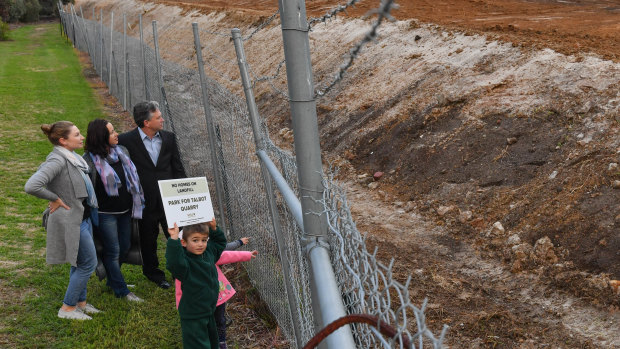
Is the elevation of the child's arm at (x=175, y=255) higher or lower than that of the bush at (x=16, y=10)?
lower

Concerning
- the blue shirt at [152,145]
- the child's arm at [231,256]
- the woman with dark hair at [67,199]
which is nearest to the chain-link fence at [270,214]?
the child's arm at [231,256]

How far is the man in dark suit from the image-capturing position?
499 centimetres

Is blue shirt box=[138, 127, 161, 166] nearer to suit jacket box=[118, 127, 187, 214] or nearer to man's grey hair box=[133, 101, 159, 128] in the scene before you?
suit jacket box=[118, 127, 187, 214]

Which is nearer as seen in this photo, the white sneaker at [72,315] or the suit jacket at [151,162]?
the white sneaker at [72,315]

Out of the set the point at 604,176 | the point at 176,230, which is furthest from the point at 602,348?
the point at 176,230

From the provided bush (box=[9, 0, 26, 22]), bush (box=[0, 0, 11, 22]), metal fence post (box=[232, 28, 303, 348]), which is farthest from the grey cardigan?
bush (box=[9, 0, 26, 22])

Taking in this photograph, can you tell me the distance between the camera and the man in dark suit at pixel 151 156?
16.4ft

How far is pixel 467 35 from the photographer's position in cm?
1102

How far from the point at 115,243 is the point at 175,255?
1.70 metres

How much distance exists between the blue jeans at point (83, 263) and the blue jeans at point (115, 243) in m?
0.23

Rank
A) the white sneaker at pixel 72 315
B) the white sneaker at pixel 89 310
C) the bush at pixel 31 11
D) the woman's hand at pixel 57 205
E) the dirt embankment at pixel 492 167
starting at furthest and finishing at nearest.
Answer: the bush at pixel 31 11 < the dirt embankment at pixel 492 167 < the white sneaker at pixel 89 310 < the white sneaker at pixel 72 315 < the woman's hand at pixel 57 205

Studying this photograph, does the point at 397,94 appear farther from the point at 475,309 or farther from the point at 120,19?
the point at 120,19

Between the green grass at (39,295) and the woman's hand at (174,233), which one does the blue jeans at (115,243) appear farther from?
the woman's hand at (174,233)

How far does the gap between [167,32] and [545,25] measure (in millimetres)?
19177
